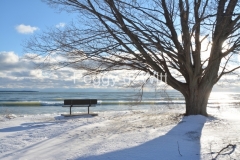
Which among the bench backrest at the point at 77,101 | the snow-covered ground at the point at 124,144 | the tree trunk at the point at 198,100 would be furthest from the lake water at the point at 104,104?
the snow-covered ground at the point at 124,144

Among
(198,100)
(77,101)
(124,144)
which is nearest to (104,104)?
Answer: (77,101)

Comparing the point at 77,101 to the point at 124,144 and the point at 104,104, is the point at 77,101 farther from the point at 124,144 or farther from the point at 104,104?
the point at 104,104

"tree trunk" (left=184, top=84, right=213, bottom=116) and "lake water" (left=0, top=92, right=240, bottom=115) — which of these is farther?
"lake water" (left=0, top=92, right=240, bottom=115)

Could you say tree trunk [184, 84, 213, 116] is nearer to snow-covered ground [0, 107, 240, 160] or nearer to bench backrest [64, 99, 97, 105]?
snow-covered ground [0, 107, 240, 160]

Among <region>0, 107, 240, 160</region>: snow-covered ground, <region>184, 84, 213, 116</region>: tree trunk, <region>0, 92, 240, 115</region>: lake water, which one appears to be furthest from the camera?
<region>0, 92, 240, 115</region>: lake water

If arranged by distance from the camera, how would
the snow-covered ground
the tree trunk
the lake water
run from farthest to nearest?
the lake water
the tree trunk
the snow-covered ground

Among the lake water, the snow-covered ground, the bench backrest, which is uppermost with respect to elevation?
the bench backrest

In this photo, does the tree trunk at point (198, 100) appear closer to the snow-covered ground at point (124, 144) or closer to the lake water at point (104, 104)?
the lake water at point (104, 104)

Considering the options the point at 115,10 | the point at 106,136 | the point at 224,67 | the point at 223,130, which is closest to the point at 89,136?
the point at 106,136

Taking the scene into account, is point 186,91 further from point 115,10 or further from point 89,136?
point 89,136

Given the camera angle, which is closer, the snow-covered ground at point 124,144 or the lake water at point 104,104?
the snow-covered ground at point 124,144

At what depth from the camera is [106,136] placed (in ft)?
20.5

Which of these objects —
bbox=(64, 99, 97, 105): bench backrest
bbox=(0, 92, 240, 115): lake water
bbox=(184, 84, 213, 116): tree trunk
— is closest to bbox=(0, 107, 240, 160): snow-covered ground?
bbox=(184, 84, 213, 116): tree trunk

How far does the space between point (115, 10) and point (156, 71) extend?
3.00 m
